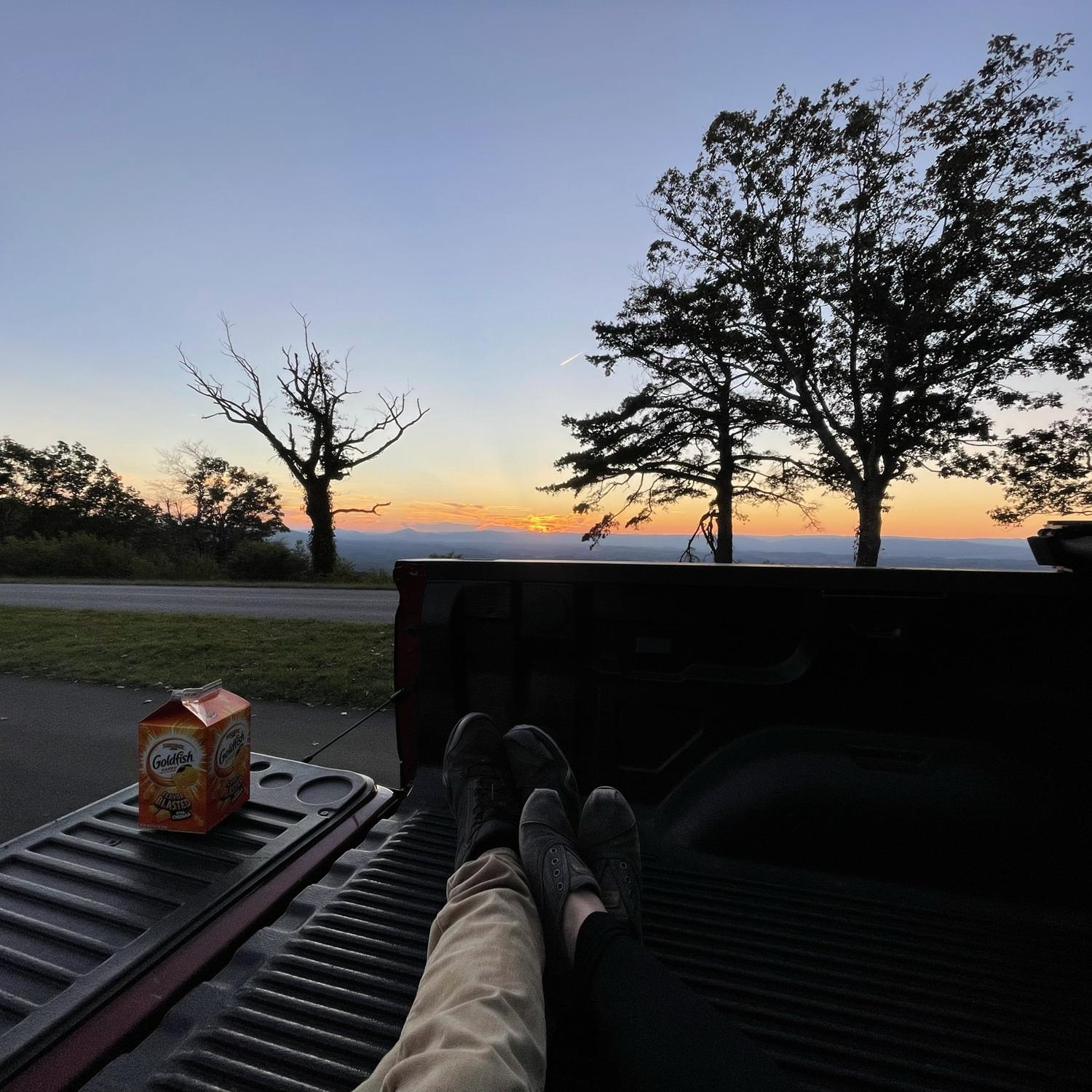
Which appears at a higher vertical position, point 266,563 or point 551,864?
point 266,563

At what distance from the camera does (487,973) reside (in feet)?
3.96

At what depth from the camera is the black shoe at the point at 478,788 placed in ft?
5.57

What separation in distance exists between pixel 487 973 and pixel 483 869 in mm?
346

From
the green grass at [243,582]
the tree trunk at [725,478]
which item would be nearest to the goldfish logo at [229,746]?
the green grass at [243,582]

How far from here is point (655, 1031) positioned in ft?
3.59

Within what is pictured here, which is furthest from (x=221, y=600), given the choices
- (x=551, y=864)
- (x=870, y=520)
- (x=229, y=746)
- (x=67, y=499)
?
(x=67, y=499)

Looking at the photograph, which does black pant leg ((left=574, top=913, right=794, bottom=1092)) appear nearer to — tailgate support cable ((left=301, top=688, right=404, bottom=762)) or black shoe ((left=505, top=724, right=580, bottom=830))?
black shoe ((left=505, top=724, right=580, bottom=830))

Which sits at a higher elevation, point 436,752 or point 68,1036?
point 436,752

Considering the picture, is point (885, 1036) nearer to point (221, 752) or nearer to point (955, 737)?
point (955, 737)

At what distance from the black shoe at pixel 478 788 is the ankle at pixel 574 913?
0.28m

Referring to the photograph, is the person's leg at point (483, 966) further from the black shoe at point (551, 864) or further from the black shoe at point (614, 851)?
the black shoe at point (614, 851)

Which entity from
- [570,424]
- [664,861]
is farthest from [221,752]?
[570,424]

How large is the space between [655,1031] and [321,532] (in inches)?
862

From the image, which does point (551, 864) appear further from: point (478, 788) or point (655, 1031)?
point (655, 1031)
